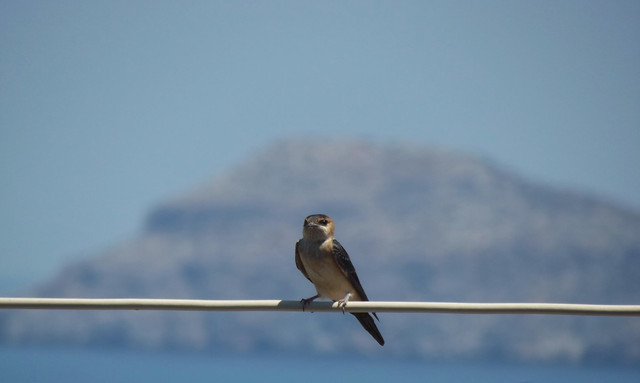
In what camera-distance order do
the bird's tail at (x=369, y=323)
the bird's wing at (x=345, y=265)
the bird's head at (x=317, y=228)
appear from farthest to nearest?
the bird's head at (x=317, y=228), the bird's wing at (x=345, y=265), the bird's tail at (x=369, y=323)

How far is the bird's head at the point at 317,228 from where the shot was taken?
9.39m

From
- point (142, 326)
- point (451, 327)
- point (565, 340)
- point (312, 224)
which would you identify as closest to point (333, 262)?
point (312, 224)

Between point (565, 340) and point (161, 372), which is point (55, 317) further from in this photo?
point (161, 372)

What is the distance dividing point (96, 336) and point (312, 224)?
173 m

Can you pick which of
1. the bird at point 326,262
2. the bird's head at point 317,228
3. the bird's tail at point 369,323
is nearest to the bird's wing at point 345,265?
the bird at point 326,262

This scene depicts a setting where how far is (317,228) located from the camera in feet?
30.9

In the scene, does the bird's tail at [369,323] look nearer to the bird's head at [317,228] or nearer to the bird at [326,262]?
the bird at [326,262]

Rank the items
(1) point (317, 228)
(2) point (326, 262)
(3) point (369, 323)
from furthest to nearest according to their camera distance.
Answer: (1) point (317, 228)
(2) point (326, 262)
(3) point (369, 323)

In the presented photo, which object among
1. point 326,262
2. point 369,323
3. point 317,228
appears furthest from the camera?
point 317,228

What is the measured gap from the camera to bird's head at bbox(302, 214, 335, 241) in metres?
9.39

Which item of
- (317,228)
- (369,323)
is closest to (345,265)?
(317,228)

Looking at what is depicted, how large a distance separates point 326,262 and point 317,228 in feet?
1.39

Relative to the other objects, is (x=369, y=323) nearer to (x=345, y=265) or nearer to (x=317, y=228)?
(x=345, y=265)

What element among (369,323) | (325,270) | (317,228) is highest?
(317,228)
